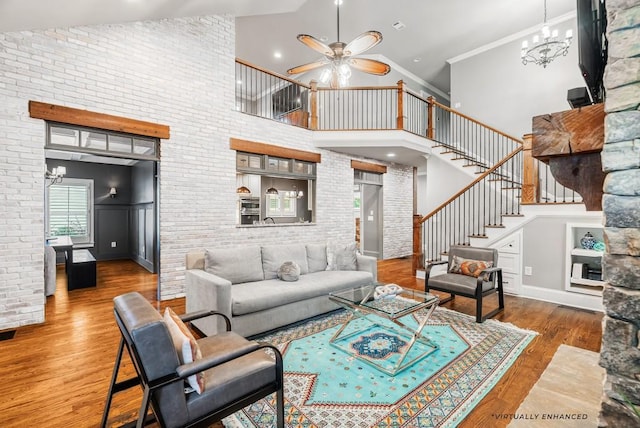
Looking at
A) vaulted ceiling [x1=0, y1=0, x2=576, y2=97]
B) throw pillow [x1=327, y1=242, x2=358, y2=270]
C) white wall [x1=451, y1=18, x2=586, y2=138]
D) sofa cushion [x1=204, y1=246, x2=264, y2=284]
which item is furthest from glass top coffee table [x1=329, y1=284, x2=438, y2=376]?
white wall [x1=451, y1=18, x2=586, y2=138]

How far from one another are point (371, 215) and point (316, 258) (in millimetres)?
4422

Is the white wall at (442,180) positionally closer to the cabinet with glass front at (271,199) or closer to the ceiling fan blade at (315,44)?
the cabinet with glass front at (271,199)

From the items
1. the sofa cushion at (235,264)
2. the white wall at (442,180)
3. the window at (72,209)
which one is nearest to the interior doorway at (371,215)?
the white wall at (442,180)

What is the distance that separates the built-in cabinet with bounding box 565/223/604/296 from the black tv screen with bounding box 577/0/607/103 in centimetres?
358

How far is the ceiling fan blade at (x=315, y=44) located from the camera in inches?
140

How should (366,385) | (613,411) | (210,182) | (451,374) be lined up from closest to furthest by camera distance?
1. (613,411)
2. (366,385)
3. (451,374)
4. (210,182)

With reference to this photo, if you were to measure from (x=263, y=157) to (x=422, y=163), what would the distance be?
184 inches

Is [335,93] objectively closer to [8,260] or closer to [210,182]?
[210,182]

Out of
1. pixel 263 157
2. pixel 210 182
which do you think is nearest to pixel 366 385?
pixel 210 182

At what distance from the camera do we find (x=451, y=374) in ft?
8.05

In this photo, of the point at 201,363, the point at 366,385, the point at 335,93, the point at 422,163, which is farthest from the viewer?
the point at 422,163

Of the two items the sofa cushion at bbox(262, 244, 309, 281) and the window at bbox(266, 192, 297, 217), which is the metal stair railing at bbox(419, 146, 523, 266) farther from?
the window at bbox(266, 192, 297, 217)

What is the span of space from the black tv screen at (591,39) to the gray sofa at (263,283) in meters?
2.90

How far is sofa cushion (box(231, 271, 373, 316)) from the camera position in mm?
3019
